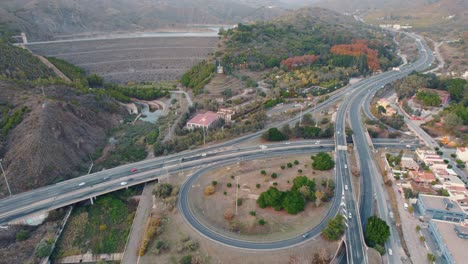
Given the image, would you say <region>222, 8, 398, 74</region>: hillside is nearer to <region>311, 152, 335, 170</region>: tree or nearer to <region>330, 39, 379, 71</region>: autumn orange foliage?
<region>330, 39, 379, 71</region>: autumn orange foliage

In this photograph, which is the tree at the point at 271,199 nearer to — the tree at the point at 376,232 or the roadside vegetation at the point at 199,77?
the tree at the point at 376,232

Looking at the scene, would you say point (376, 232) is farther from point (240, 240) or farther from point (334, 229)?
point (240, 240)

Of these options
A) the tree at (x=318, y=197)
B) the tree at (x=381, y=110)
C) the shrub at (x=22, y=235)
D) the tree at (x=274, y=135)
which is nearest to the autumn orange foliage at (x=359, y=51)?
the tree at (x=381, y=110)

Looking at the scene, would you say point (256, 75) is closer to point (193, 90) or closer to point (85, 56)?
point (193, 90)

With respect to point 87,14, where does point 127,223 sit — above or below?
below

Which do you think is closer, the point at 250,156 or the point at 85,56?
the point at 250,156

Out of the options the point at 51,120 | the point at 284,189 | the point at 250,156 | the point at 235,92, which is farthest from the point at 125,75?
the point at 284,189

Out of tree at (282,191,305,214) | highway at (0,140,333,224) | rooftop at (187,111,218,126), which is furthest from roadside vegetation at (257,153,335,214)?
rooftop at (187,111,218,126)
